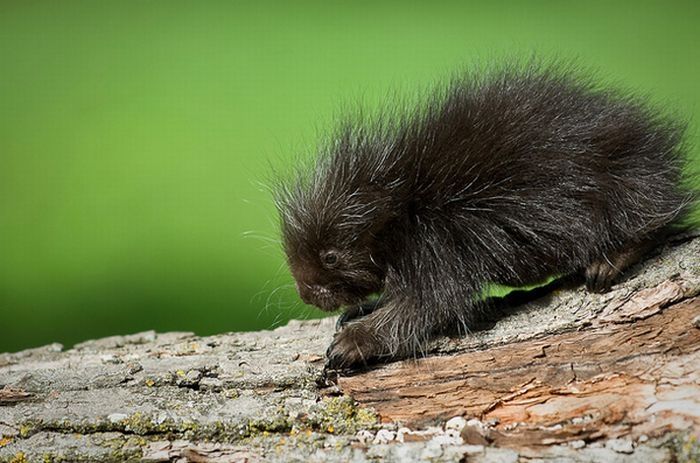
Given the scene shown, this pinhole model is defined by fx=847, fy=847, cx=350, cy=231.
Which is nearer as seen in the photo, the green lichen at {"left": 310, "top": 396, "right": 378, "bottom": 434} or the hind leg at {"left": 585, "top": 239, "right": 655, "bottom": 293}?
the green lichen at {"left": 310, "top": 396, "right": 378, "bottom": 434}

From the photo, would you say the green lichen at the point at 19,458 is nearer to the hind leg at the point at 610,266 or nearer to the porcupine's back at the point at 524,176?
the porcupine's back at the point at 524,176

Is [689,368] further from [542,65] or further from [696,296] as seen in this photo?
[542,65]

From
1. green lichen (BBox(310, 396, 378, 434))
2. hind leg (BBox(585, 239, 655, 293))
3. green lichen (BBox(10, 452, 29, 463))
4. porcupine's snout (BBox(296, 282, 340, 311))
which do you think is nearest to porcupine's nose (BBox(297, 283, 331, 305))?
porcupine's snout (BBox(296, 282, 340, 311))

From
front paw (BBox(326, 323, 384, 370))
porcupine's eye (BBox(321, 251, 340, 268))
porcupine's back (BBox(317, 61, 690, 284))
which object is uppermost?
porcupine's back (BBox(317, 61, 690, 284))

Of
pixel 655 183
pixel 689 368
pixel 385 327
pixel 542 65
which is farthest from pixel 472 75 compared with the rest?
pixel 689 368

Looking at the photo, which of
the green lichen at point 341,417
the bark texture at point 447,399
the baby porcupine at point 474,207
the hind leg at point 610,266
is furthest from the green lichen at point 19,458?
the hind leg at point 610,266

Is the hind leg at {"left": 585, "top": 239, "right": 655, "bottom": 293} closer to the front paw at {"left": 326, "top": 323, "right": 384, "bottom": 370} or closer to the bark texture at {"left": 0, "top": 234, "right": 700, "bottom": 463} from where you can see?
the bark texture at {"left": 0, "top": 234, "right": 700, "bottom": 463}

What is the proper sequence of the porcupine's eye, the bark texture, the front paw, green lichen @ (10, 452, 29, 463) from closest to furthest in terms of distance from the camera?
the bark texture, green lichen @ (10, 452, 29, 463), the front paw, the porcupine's eye

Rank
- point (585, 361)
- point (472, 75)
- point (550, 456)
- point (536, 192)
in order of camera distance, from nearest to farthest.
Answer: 1. point (550, 456)
2. point (585, 361)
3. point (536, 192)
4. point (472, 75)
